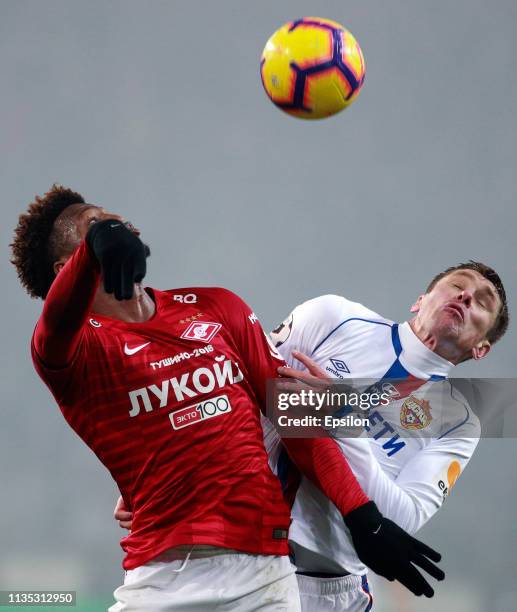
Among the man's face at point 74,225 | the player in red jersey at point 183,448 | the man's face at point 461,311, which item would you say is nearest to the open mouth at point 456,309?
the man's face at point 461,311

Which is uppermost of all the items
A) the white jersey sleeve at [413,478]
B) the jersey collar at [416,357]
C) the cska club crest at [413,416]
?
the jersey collar at [416,357]

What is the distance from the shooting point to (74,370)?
1961mm

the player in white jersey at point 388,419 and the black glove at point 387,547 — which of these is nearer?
the black glove at point 387,547

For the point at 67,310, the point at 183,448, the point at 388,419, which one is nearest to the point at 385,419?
the point at 388,419

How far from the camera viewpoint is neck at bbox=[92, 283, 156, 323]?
214cm

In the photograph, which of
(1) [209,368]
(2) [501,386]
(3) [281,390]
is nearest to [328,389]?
(3) [281,390]

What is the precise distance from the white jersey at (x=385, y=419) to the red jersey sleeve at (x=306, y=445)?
0.67 feet

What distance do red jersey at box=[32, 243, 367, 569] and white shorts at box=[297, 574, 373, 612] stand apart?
577 mm

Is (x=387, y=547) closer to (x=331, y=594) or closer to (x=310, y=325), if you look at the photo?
(x=331, y=594)

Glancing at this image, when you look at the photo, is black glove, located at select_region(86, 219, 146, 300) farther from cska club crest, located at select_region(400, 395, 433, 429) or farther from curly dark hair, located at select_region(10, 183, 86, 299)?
cska club crest, located at select_region(400, 395, 433, 429)

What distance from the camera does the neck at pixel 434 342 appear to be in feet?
9.07

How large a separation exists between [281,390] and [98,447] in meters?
0.45

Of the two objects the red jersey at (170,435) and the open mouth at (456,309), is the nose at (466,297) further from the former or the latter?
the red jersey at (170,435)

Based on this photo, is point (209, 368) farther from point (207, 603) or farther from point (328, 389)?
point (207, 603)
